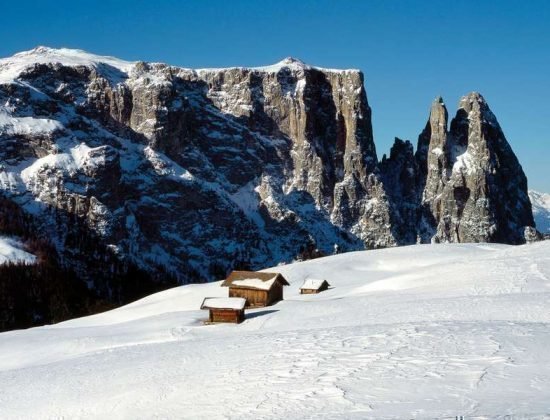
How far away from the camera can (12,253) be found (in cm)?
14512

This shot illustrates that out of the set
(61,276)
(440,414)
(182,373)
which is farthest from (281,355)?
(61,276)

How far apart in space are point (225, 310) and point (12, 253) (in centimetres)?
11074

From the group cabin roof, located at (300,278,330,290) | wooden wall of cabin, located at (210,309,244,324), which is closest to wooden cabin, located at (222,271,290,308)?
cabin roof, located at (300,278,330,290)

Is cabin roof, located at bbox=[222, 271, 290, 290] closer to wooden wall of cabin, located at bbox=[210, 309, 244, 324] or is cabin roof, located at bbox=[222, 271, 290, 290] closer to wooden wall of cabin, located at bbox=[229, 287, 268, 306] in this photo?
wooden wall of cabin, located at bbox=[229, 287, 268, 306]

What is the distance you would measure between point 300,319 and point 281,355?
1890 cm

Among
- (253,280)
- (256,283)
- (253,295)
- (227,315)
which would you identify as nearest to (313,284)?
(253,280)

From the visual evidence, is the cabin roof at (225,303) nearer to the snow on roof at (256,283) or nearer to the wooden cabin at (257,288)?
the wooden cabin at (257,288)

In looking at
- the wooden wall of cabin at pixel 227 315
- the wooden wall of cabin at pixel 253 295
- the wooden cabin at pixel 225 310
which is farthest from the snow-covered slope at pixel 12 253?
the wooden wall of cabin at pixel 227 315

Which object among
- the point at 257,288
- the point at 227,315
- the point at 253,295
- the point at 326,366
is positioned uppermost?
the point at 257,288

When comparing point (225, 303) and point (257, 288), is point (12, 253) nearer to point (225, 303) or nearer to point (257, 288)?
point (257, 288)

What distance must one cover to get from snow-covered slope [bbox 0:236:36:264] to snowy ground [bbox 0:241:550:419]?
99860 mm

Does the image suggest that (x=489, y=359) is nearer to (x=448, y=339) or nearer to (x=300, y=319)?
(x=448, y=339)

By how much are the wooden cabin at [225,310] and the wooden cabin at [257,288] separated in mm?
10320

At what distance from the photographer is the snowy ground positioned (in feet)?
59.8
